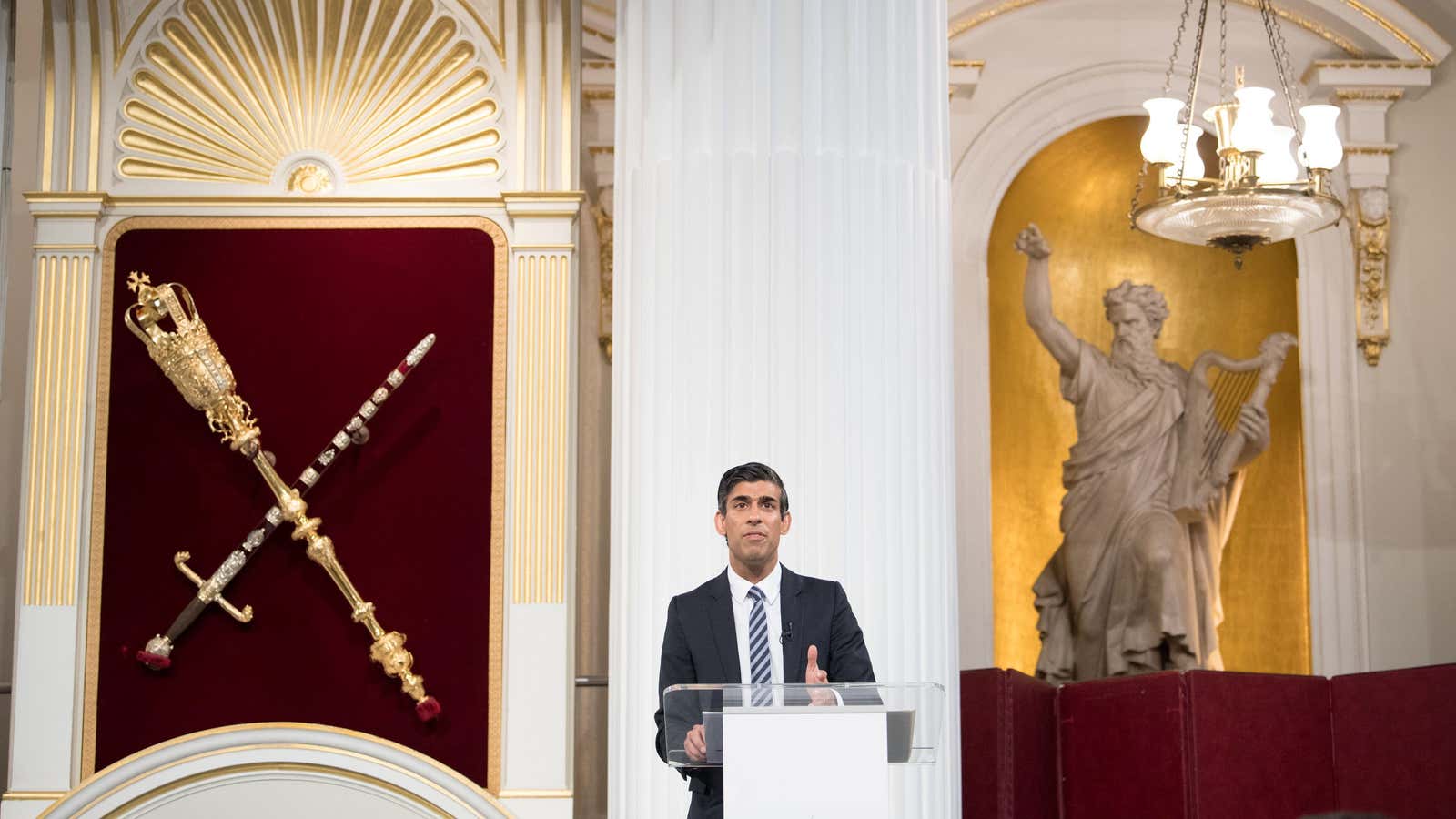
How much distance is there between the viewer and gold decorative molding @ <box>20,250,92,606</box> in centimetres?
648

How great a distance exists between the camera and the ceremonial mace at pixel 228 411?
21.1 ft

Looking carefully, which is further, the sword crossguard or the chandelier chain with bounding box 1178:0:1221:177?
the chandelier chain with bounding box 1178:0:1221:177

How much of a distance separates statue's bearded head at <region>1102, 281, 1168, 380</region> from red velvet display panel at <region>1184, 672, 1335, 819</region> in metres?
3.10

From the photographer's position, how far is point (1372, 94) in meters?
9.66

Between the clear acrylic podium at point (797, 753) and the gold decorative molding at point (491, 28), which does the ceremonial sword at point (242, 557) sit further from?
the clear acrylic podium at point (797, 753)

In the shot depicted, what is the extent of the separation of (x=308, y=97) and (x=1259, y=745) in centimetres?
415

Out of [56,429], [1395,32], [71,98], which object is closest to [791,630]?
[56,429]

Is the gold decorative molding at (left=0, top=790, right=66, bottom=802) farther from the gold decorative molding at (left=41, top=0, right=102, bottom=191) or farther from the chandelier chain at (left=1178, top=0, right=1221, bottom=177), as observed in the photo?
the chandelier chain at (left=1178, top=0, right=1221, bottom=177)

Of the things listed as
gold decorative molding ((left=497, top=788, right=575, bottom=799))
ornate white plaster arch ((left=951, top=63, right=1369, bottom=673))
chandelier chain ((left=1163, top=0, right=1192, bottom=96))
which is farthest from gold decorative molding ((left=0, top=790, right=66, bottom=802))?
chandelier chain ((left=1163, top=0, right=1192, bottom=96))

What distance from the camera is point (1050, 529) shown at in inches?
390

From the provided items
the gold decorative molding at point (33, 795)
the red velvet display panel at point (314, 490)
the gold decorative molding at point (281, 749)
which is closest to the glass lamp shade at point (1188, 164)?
the red velvet display panel at point (314, 490)

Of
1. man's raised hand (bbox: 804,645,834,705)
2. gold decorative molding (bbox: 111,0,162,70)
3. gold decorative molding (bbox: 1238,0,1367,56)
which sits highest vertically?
gold decorative molding (bbox: 1238,0,1367,56)

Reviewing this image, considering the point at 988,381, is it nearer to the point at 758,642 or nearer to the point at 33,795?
the point at 33,795

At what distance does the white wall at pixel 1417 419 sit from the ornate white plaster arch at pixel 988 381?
0.33ft
